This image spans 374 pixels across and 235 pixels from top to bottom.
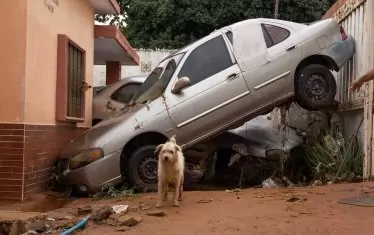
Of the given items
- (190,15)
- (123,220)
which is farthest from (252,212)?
(190,15)

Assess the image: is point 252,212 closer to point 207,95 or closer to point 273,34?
point 207,95

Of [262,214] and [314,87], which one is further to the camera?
[314,87]

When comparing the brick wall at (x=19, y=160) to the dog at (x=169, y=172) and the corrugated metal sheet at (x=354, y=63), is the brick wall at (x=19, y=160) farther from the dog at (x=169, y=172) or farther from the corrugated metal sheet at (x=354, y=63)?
the corrugated metal sheet at (x=354, y=63)

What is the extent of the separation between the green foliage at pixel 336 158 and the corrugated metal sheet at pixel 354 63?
667 mm

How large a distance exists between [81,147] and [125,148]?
2.27 feet

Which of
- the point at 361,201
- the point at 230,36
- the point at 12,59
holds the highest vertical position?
the point at 230,36

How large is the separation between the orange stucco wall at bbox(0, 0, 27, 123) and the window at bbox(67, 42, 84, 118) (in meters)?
2.31

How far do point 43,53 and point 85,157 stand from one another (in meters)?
1.74

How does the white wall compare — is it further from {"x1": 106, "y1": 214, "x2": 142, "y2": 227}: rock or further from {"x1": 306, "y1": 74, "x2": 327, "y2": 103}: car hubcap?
{"x1": 106, "y1": 214, "x2": 142, "y2": 227}: rock

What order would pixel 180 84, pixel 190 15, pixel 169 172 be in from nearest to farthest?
pixel 169 172
pixel 180 84
pixel 190 15

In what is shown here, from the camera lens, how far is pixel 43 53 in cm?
803

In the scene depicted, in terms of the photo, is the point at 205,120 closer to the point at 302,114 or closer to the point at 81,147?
the point at 81,147

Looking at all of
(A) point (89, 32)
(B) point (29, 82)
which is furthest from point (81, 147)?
(A) point (89, 32)

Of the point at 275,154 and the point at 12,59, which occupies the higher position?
the point at 12,59
